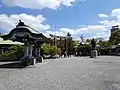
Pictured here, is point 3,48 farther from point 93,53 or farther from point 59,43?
point 59,43

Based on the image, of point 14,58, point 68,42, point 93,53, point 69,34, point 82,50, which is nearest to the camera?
point 14,58

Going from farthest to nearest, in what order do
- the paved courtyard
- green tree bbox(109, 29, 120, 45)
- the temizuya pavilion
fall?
green tree bbox(109, 29, 120, 45)
the temizuya pavilion
the paved courtyard

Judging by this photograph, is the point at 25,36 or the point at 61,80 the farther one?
the point at 25,36

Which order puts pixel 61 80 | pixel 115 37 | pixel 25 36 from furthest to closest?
1. pixel 115 37
2. pixel 25 36
3. pixel 61 80

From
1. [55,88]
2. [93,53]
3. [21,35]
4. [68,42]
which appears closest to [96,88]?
[55,88]

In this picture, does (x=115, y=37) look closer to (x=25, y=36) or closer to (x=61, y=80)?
(x=25, y=36)

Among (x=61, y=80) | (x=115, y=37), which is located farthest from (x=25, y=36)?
(x=115, y=37)

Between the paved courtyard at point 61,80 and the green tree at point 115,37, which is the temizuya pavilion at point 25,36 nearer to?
the paved courtyard at point 61,80

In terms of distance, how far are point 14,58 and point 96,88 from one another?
35712mm

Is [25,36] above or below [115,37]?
below

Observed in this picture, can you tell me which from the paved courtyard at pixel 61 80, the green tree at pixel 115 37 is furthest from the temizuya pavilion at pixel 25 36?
the green tree at pixel 115 37

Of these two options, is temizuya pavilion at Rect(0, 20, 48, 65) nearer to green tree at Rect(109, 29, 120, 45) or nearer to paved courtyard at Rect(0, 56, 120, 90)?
paved courtyard at Rect(0, 56, 120, 90)

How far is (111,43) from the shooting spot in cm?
9631

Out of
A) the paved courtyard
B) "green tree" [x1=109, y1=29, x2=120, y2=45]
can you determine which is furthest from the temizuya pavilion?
"green tree" [x1=109, y1=29, x2=120, y2=45]
